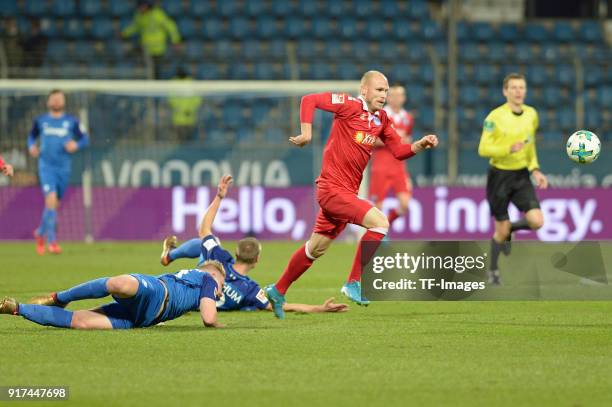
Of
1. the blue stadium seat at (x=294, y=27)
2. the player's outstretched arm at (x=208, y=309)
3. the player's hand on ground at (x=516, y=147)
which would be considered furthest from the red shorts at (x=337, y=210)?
the blue stadium seat at (x=294, y=27)

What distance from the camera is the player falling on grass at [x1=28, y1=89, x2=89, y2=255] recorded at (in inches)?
656

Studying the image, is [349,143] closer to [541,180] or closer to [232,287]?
[232,287]

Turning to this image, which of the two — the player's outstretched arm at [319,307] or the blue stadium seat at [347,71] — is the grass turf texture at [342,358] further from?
the blue stadium seat at [347,71]

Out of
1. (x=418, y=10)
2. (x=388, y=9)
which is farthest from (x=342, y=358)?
(x=418, y=10)

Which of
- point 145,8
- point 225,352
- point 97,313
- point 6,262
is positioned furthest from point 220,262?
point 145,8

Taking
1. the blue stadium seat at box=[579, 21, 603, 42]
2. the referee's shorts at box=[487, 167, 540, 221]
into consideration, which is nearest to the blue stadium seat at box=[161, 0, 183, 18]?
the blue stadium seat at box=[579, 21, 603, 42]

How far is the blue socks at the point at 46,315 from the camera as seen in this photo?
313 inches

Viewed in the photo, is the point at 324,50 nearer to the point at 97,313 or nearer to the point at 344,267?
the point at 344,267

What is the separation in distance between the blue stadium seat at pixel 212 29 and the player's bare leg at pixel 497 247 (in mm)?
12603

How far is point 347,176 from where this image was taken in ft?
31.5

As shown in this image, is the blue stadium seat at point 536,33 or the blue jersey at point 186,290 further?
the blue stadium seat at point 536,33

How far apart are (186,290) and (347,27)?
1675cm

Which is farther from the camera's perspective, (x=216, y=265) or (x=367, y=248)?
(x=367, y=248)

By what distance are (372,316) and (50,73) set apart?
12.3 meters
